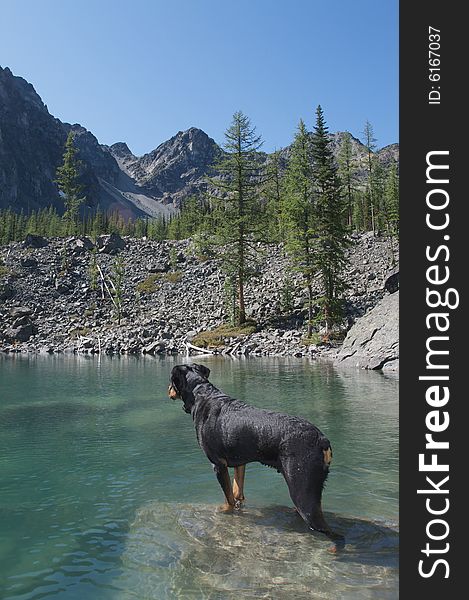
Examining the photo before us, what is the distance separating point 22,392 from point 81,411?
590 cm

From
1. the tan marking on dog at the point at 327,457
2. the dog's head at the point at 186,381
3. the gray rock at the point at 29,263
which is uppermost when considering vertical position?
the gray rock at the point at 29,263

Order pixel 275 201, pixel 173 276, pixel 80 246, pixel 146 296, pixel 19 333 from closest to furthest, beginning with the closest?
pixel 19 333, pixel 146 296, pixel 173 276, pixel 275 201, pixel 80 246

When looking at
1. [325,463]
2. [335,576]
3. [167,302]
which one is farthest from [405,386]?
[167,302]

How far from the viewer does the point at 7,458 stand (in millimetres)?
8977

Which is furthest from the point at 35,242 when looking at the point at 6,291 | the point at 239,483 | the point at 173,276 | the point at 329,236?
the point at 239,483

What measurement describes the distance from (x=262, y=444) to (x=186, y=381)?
1911mm

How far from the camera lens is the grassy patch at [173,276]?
199 feet

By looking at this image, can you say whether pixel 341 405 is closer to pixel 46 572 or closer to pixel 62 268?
pixel 46 572

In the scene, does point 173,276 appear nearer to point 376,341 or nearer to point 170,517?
point 376,341

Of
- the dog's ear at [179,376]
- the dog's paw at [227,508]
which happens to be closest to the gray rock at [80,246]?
the dog's ear at [179,376]

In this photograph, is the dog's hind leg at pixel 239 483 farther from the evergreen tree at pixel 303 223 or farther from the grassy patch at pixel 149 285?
the grassy patch at pixel 149 285

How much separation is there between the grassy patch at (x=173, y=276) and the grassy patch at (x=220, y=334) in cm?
1902

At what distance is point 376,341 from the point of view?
2592 cm

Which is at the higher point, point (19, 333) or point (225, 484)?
point (19, 333)
